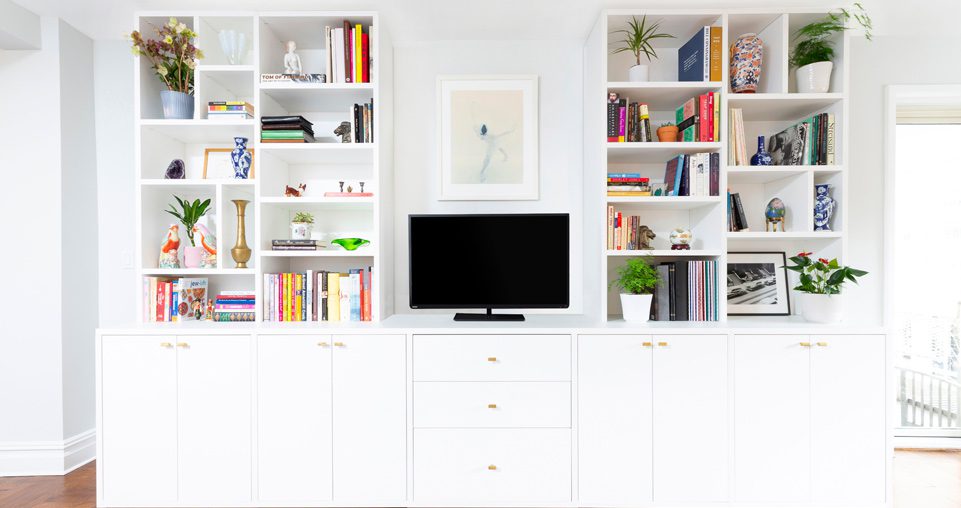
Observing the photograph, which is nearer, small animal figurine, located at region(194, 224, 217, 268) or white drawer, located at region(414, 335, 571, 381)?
white drawer, located at region(414, 335, 571, 381)

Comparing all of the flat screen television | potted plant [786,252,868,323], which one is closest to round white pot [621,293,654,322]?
the flat screen television

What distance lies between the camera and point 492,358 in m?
2.04

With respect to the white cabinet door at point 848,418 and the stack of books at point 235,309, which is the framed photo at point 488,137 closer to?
the stack of books at point 235,309

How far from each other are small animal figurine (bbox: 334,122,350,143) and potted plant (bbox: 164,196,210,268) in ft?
2.65

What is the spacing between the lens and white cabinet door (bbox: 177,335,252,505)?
2055 mm

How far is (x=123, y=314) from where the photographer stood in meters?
2.64

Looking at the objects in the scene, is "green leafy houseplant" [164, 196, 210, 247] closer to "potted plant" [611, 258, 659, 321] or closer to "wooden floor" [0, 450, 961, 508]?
"wooden floor" [0, 450, 961, 508]

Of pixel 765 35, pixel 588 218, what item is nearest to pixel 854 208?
pixel 765 35

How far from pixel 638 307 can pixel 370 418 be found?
133cm

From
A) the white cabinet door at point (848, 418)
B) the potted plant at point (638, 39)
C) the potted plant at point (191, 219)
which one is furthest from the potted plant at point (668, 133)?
the potted plant at point (191, 219)

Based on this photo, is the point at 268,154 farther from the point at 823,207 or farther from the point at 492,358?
the point at 823,207

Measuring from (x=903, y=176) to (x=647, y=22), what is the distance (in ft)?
6.37

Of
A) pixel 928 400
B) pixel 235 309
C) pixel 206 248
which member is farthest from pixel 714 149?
pixel 206 248

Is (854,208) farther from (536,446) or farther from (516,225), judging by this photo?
(536,446)
